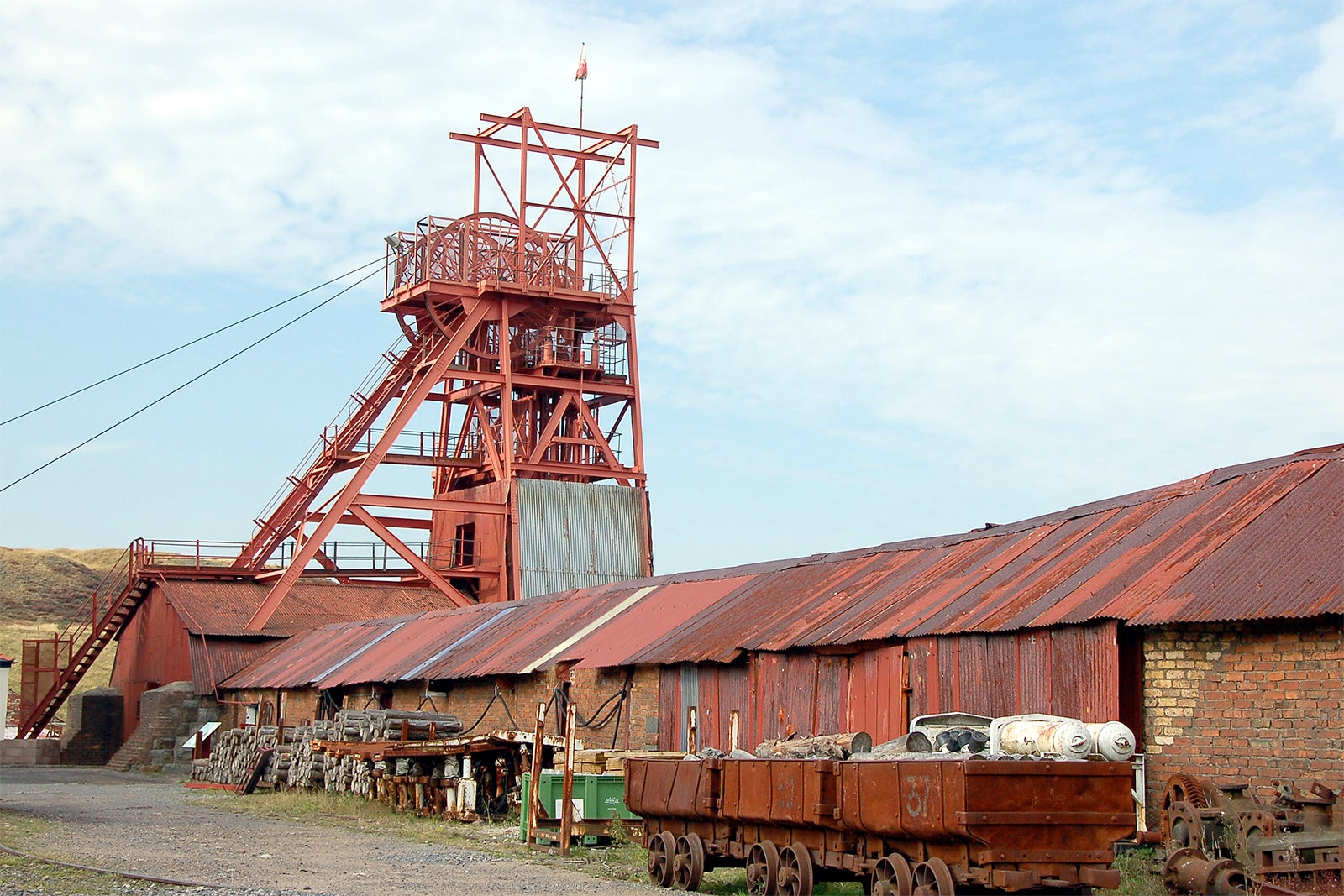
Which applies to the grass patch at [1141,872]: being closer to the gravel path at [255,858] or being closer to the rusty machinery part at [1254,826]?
the rusty machinery part at [1254,826]

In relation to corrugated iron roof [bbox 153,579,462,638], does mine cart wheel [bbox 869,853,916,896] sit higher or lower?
lower

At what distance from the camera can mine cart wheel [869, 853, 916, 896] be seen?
1304 centimetres

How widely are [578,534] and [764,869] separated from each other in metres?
28.7

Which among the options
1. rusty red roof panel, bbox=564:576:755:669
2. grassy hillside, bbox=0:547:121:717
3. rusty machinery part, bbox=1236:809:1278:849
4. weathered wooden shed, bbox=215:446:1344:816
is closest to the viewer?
rusty machinery part, bbox=1236:809:1278:849

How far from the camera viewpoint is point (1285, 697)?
1491cm

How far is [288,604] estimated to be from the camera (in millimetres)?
44156

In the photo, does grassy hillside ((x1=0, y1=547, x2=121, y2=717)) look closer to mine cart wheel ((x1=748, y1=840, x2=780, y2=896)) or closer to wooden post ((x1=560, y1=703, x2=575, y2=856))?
wooden post ((x1=560, y1=703, x2=575, y2=856))

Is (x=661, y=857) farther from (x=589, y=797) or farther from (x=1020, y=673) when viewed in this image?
(x=1020, y=673)

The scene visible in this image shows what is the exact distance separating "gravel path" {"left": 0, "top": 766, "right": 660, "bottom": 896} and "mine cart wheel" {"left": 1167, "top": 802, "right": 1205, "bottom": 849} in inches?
190

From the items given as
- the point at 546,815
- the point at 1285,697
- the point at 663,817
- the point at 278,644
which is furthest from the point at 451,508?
the point at 1285,697

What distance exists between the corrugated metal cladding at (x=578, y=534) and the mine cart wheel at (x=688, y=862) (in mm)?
26390

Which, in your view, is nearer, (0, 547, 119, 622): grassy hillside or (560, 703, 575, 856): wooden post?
(560, 703, 575, 856): wooden post

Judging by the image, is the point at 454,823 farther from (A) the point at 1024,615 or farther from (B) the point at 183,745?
(B) the point at 183,745

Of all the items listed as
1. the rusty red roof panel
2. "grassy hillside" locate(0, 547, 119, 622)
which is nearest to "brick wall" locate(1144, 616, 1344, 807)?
the rusty red roof panel
